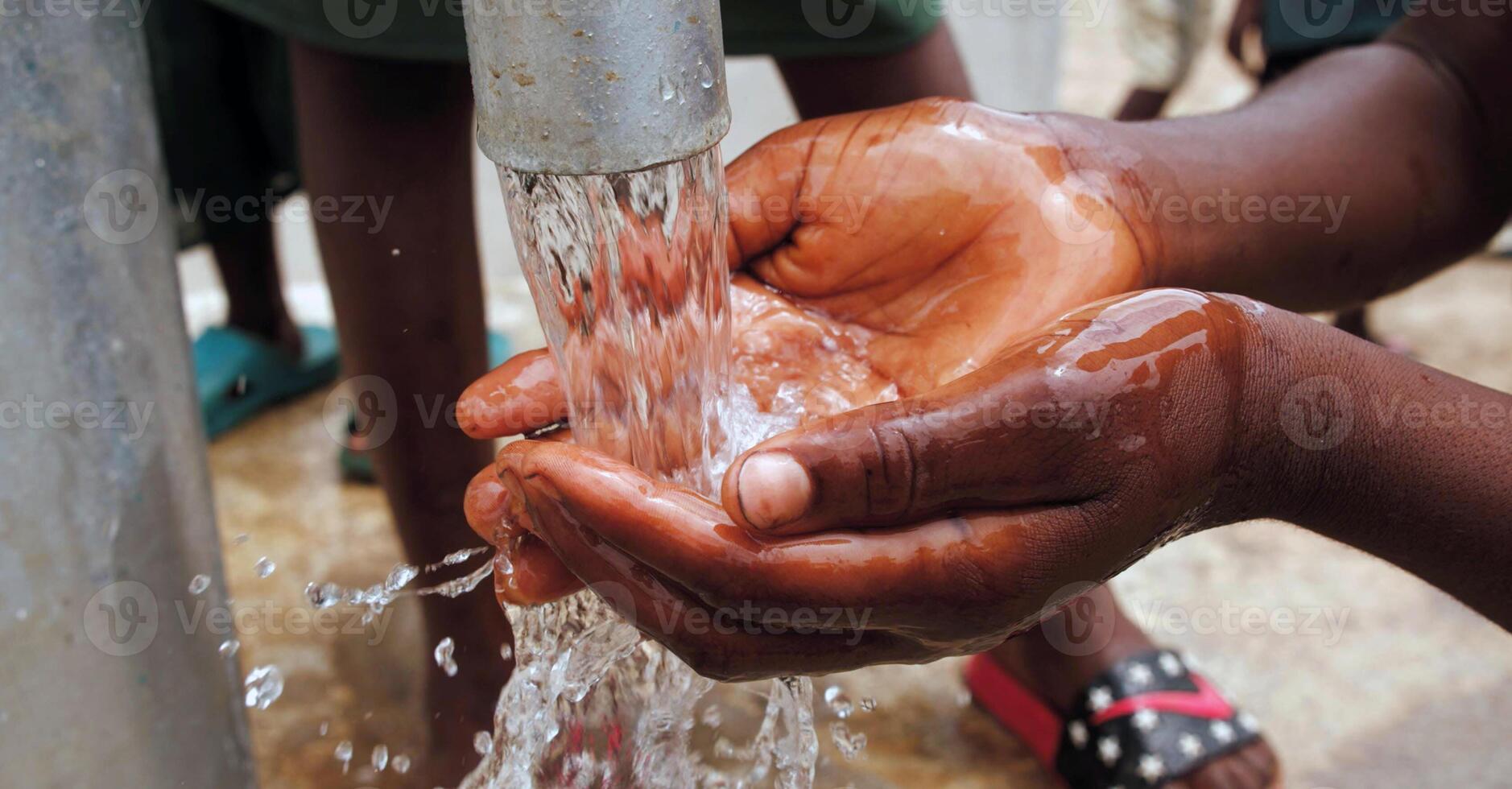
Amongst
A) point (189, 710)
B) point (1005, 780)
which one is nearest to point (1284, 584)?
point (1005, 780)

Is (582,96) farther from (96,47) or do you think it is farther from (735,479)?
(96,47)

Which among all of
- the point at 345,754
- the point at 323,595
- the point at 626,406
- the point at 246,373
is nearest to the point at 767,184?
the point at 626,406

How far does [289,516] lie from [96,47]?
140 cm

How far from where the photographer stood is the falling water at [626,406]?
0.98 m

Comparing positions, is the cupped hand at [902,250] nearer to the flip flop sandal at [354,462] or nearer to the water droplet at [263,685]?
the water droplet at [263,685]

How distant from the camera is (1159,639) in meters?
2.13

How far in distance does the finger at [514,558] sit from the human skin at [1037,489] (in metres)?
0.02

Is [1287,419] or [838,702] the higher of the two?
[1287,419]

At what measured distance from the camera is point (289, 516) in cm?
243

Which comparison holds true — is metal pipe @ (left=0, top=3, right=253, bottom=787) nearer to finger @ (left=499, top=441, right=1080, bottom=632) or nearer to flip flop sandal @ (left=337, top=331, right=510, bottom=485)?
finger @ (left=499, top=441, right=1080, bottom=632)

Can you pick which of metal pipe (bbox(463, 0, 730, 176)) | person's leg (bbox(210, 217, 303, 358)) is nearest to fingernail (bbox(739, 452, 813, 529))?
metal pipe (bbox(463, 0, 730, 176))

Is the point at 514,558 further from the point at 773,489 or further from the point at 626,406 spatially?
the point at 773,489

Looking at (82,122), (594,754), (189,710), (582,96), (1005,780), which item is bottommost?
(1005,780)

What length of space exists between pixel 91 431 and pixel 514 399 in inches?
17.0
